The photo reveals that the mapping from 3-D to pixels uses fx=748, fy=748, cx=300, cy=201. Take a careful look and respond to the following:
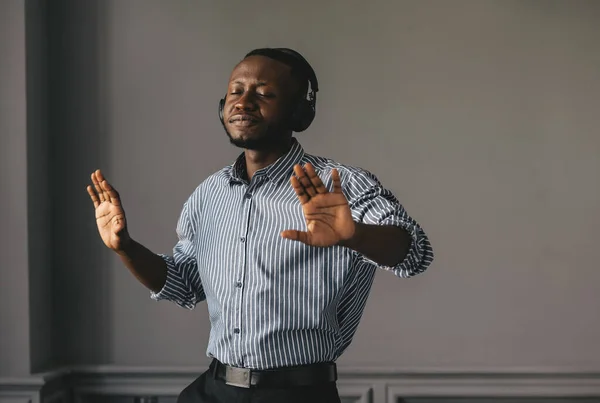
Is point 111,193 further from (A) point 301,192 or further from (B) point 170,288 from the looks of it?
(A) point 301,192

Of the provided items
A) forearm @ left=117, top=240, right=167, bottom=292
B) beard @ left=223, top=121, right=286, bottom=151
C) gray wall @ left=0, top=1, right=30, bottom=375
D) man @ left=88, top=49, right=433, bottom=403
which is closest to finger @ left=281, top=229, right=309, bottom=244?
man @ left=88, top=49, right=433, bottom=403

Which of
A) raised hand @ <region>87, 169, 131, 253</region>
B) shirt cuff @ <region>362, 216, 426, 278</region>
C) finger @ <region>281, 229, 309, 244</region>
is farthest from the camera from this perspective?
raised hand @ <region>87, 169, 131, 253</region>

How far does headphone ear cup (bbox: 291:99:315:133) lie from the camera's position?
1.49 m

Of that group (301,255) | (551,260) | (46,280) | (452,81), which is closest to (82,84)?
(46,280)

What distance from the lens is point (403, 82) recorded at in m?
2.58

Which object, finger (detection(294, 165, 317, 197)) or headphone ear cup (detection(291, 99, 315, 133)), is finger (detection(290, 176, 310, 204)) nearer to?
finger (detection(294, 165, 317, 197))

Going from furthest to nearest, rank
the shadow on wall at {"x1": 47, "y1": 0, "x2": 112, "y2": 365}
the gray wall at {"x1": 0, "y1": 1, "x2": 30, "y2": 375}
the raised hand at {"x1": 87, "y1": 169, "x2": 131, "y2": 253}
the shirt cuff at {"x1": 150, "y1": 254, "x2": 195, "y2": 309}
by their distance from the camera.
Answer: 1. the shadow on wall at {"x1": 47, "y1": 0, "x2": 112, "y2": 365}
2. the gray wall at {"x1": 0, "y1": 1, "x2": 30, "y2": 375}
3. the shirt cuff at {"x1": 150, "y1": 254, "x2": 195, "y2": 309}
4. the raised hand at {"x1": 87, "y1": 169, "x2": 131, "y2": 253}

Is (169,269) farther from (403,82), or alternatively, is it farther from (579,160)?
(579,160)

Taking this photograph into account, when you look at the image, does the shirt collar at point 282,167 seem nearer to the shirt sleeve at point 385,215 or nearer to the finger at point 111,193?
the shirt sleeve at point 385,215

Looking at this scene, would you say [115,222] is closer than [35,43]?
Yes

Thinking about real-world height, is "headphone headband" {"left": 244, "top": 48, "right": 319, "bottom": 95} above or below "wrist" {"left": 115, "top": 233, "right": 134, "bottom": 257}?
above

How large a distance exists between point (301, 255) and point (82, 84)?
5.13 feet

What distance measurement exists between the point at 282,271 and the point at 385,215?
22 centimetres

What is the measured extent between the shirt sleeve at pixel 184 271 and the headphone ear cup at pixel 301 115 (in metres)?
0.31
